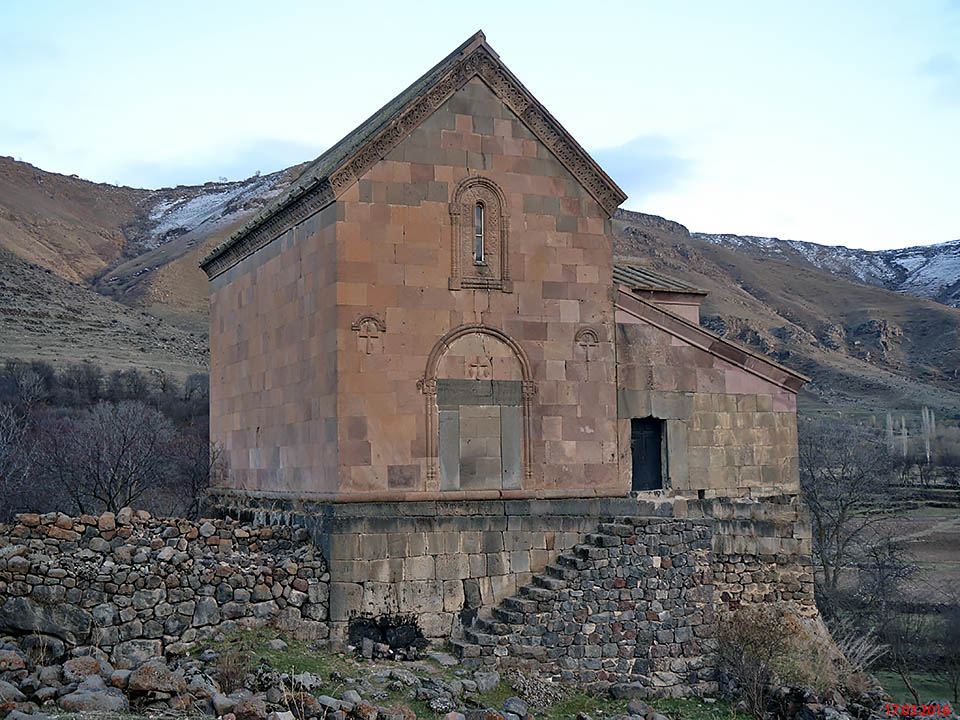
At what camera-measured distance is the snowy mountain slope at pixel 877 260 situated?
129m

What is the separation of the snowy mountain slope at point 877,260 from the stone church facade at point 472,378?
10929cm

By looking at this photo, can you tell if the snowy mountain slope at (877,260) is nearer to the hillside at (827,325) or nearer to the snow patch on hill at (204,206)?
the hillside at (827,325)

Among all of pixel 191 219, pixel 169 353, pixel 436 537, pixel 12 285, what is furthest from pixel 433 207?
pixel 191 219

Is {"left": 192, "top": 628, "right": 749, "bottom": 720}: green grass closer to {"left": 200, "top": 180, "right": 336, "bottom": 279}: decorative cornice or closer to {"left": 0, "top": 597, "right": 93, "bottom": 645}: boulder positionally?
{"left": 0, "top": 597, "right": 93, "bottom": 645}: boulder

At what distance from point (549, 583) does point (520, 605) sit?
581mm

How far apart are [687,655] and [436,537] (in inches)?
170

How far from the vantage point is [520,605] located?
48.0ft

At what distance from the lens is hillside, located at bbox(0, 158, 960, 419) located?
193 ft

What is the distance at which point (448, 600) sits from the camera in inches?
578

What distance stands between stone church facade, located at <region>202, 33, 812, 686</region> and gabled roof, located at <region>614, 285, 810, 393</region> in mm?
38

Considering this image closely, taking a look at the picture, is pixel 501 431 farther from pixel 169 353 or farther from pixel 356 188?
pixel 169 353

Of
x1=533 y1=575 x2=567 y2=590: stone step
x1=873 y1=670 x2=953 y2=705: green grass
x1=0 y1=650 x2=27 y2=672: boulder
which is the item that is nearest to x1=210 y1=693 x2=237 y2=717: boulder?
x1=0 y1=650 x2=27 y2=672: boulder

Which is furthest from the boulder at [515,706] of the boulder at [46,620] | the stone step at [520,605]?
the boulder at [46,620]

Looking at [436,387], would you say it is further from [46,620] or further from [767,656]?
[767,656]
